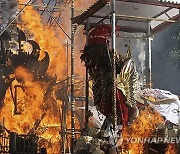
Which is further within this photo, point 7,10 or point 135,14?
point 7,10

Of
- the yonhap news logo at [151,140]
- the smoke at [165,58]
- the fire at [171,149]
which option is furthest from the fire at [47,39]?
the fire at [171,149]

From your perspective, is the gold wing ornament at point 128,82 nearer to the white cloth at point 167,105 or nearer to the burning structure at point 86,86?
the burning structure at point 86,86

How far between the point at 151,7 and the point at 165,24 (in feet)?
5.07

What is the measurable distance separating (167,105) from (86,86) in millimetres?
2490

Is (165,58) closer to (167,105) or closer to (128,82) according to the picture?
(167,105)

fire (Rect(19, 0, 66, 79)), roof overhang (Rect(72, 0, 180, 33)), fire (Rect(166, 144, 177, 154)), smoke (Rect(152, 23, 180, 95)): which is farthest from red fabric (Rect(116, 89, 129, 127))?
smoke (Rect(152, 23, 180, 95))

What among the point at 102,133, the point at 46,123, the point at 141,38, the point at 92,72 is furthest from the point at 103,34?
the point at 46,123

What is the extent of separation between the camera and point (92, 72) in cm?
1071

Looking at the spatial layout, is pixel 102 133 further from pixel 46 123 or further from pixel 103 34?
pixel 46 123

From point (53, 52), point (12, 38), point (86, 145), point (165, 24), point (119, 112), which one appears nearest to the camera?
point (86, 145)

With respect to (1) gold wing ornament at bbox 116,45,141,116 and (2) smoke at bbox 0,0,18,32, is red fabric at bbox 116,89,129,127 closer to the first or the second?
(1) gold wing ornament at bbox 116,45,141,116

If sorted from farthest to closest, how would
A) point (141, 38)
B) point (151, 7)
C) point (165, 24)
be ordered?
1. point (141, 38)
2. point (165, 24)
3. point (151, 7)

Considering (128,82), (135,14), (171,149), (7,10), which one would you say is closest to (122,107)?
(128,82)

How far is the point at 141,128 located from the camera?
10461 millimetres
